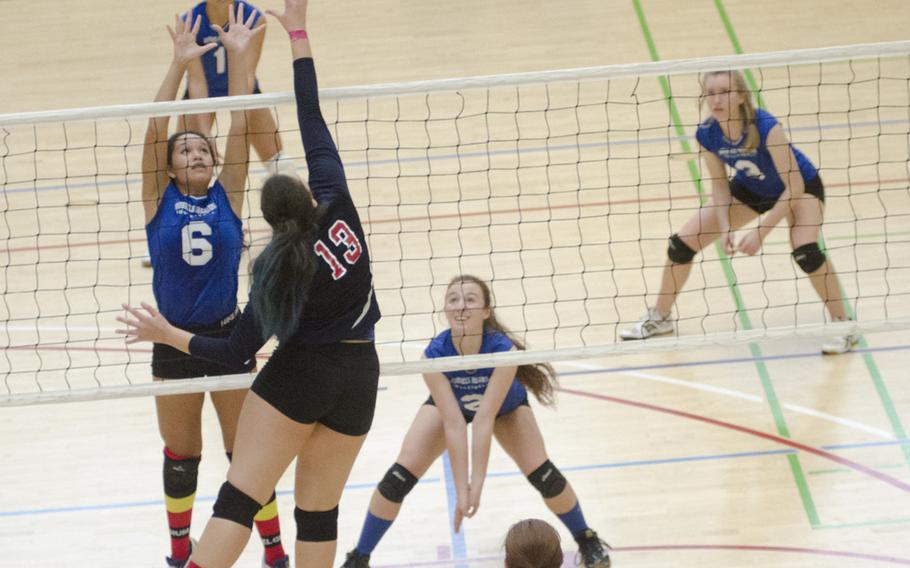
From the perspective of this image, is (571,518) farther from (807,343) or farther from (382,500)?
(807,343)

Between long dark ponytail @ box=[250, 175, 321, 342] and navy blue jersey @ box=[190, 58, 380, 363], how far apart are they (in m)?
0.06

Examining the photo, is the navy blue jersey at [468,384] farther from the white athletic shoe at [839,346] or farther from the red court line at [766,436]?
the white athletic shoe at [839,346]

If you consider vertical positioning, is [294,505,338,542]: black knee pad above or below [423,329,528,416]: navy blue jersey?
below

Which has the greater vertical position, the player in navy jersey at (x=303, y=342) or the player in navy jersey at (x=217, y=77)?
the player in navy jersey at (x=217, y=77)

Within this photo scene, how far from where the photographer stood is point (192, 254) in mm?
4816

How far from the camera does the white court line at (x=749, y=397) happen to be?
6469mm

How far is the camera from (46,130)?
10406 mm

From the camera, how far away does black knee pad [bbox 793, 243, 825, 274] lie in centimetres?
699

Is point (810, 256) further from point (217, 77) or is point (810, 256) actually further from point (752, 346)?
point (217, 77)

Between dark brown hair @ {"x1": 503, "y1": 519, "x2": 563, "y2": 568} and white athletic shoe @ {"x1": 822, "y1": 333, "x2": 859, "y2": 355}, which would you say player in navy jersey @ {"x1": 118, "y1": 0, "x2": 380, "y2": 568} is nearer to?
dark brown hair @ {"x1": 503, "y1": 519, "x2": 563, "y2": 568}

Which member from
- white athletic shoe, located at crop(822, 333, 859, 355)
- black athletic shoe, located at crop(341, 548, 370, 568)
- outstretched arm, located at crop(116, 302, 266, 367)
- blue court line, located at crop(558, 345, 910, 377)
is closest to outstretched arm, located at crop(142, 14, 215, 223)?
A: outstretched arm, located at crop(116, 302, 266, 367)

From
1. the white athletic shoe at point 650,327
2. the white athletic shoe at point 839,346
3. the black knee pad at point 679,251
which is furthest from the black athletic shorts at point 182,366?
the white athletic shoe at point 839,346

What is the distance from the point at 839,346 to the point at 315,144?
401 cm

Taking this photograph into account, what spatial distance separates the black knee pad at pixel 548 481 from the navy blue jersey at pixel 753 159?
2395 mm
